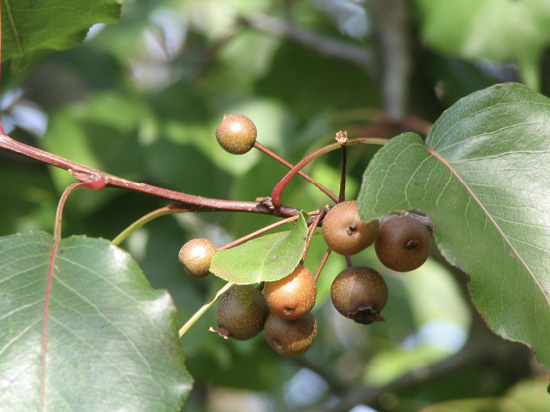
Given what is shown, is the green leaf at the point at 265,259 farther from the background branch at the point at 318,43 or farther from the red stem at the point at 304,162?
the background branch at the point at 318,43

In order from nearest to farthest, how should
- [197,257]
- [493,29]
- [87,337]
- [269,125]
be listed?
[87,337] → [197,257] → [493,29] → [269,125]

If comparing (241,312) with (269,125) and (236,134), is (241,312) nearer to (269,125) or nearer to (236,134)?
(236,134)

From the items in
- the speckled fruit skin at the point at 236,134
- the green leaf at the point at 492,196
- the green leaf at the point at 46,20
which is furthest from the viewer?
the green leaf at the point at 46,20

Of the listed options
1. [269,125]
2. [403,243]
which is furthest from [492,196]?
[269,125]

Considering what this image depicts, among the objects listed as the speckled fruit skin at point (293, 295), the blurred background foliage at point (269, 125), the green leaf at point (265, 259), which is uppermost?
the green leaf at point (265, 259)

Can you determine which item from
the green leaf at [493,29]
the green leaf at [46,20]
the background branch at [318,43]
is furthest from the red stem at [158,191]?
the background branch at [318,43]

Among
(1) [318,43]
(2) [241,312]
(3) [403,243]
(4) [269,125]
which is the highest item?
(3) [403,243]
